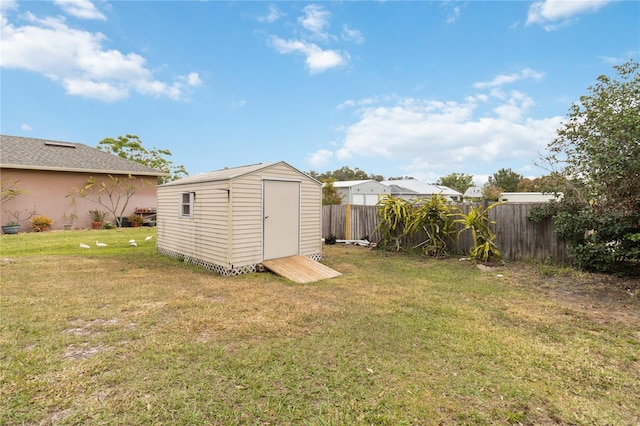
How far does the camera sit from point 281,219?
22.4ft

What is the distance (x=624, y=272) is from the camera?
18.5 feet

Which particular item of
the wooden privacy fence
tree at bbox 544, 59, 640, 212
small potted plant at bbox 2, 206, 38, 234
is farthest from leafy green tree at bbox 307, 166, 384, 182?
tree at bbox 544, 59, 640, 212

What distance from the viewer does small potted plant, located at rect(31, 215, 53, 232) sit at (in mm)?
12125

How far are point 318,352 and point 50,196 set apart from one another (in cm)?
1495

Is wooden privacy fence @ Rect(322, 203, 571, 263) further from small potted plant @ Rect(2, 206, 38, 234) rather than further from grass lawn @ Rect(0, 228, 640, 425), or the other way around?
small potted plant @ Rect(2, 206, 38, 234)

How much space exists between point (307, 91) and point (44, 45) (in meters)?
8.93

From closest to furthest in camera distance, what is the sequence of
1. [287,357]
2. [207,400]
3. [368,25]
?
[207,400], [287,357], [368,25]

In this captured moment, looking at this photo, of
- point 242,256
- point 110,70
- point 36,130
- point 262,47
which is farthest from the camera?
point 36,130

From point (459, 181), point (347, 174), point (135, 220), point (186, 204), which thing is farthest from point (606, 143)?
point (347, 174)

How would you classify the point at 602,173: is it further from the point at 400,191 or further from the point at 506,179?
the point at 506,179

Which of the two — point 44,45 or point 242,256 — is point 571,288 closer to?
point 242,256

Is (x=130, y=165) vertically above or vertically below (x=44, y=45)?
below

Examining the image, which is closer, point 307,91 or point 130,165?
point 307,91

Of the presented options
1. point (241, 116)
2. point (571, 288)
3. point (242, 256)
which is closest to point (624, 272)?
point (571, 288)
